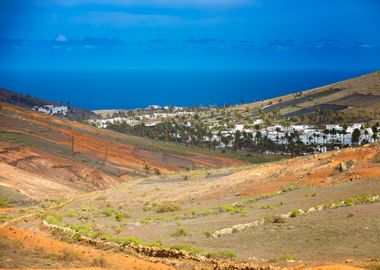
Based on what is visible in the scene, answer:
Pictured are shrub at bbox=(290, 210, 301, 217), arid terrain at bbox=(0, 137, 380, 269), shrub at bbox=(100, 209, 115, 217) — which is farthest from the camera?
shrub at bbox=(100, 209, 115, 217)

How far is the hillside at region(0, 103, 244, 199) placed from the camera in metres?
63.4

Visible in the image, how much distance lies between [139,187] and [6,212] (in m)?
18.6

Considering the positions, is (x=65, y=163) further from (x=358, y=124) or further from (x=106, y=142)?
(x=358, y=124)

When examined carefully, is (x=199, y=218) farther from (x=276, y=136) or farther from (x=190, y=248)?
(x=276, y=136)

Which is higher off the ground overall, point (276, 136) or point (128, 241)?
point (276, 136)

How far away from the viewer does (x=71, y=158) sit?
81.0m

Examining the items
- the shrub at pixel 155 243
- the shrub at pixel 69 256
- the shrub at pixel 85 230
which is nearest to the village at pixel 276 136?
the shrub at pixel 85 230

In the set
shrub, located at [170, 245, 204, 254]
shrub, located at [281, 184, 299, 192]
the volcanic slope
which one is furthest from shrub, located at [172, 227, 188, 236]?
shrub, located at [281, 184, 299, 192]

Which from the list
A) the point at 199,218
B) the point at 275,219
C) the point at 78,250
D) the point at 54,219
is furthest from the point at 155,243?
the point at 54,219

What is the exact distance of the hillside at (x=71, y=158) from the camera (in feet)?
208

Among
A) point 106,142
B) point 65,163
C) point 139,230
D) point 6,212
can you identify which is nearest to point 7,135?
point 65,163

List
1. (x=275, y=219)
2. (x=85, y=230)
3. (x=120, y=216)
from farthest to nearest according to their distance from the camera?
(x=120, y=216)
(x=85, y=230)
(x=275, y=219)

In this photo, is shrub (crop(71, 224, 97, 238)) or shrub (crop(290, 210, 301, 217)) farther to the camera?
shrub (crop(71, 224, 97, 238))

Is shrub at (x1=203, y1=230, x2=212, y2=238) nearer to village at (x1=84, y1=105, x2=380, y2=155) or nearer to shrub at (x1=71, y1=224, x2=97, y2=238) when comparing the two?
shrub at (x1=71, y1=224, x2=97, y2=238)
